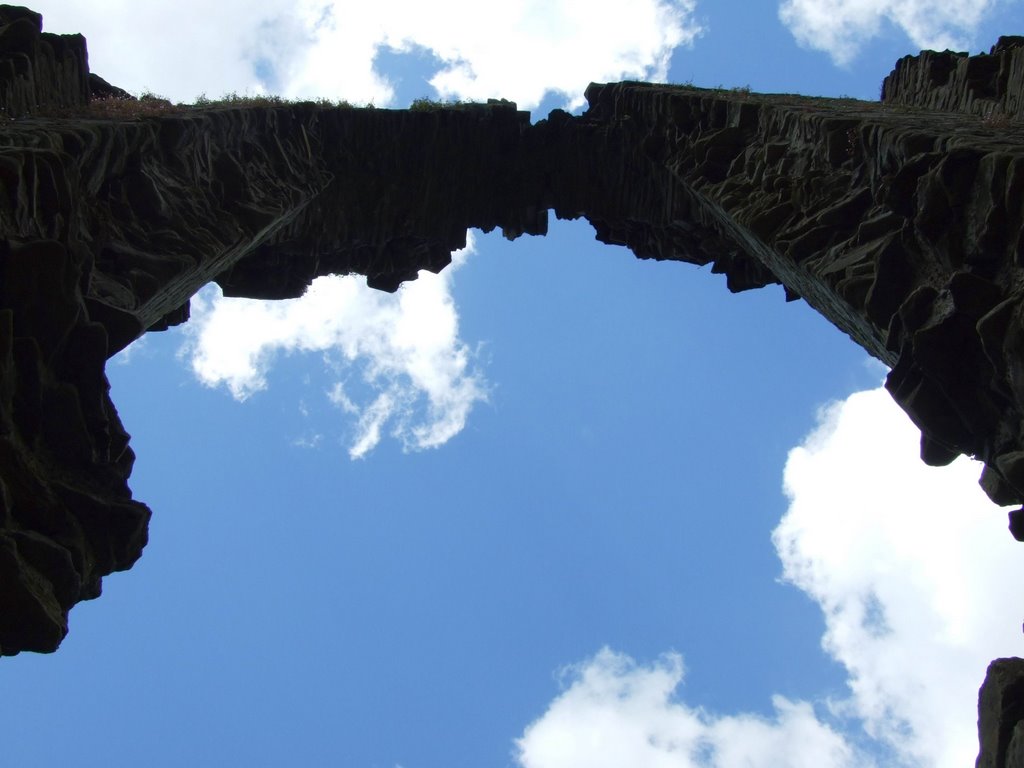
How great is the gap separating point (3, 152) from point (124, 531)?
259 centimetres

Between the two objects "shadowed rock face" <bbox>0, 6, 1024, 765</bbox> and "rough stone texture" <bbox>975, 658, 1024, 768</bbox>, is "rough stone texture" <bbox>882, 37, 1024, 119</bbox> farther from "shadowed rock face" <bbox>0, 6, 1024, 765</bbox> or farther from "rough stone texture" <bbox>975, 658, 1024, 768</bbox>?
"rough stone texture" <bbox>975, 658, 1024, 768</bbox>

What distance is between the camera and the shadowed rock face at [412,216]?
5.55m

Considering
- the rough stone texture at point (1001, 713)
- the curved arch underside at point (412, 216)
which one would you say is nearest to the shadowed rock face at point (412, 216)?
the curved arch underside at point (412, 216)

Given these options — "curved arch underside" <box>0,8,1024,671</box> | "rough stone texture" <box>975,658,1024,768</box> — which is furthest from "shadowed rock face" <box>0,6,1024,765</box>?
"rough stone texture" <box>975,658,1024,768</box>

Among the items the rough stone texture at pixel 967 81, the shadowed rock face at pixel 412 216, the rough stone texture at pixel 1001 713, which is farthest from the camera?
the rough stone texture at pixel 967 81

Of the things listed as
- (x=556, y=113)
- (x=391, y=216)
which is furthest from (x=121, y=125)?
(x=556, y=113)

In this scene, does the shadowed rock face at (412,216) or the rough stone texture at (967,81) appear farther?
the rough stone texture at (967,81)

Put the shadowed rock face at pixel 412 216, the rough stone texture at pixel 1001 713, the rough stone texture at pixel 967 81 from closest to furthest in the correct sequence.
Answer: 1. the rough stone texture at pixel 1001 713
2. the shadowed rock face at pixel 412 216
3. the rough stone texture at pixel 967 81

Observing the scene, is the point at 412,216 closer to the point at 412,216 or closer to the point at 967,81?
the point at 412,216

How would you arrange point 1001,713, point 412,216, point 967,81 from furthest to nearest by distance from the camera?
point 412,216
point 967,81
point 1001,713

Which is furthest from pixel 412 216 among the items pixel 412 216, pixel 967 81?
pixel 967 81

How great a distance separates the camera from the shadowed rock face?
5551mm

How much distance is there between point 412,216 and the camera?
54.4 feet

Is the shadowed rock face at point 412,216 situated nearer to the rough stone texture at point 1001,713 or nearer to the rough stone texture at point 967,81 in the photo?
the rough stone texture at point 967,81
